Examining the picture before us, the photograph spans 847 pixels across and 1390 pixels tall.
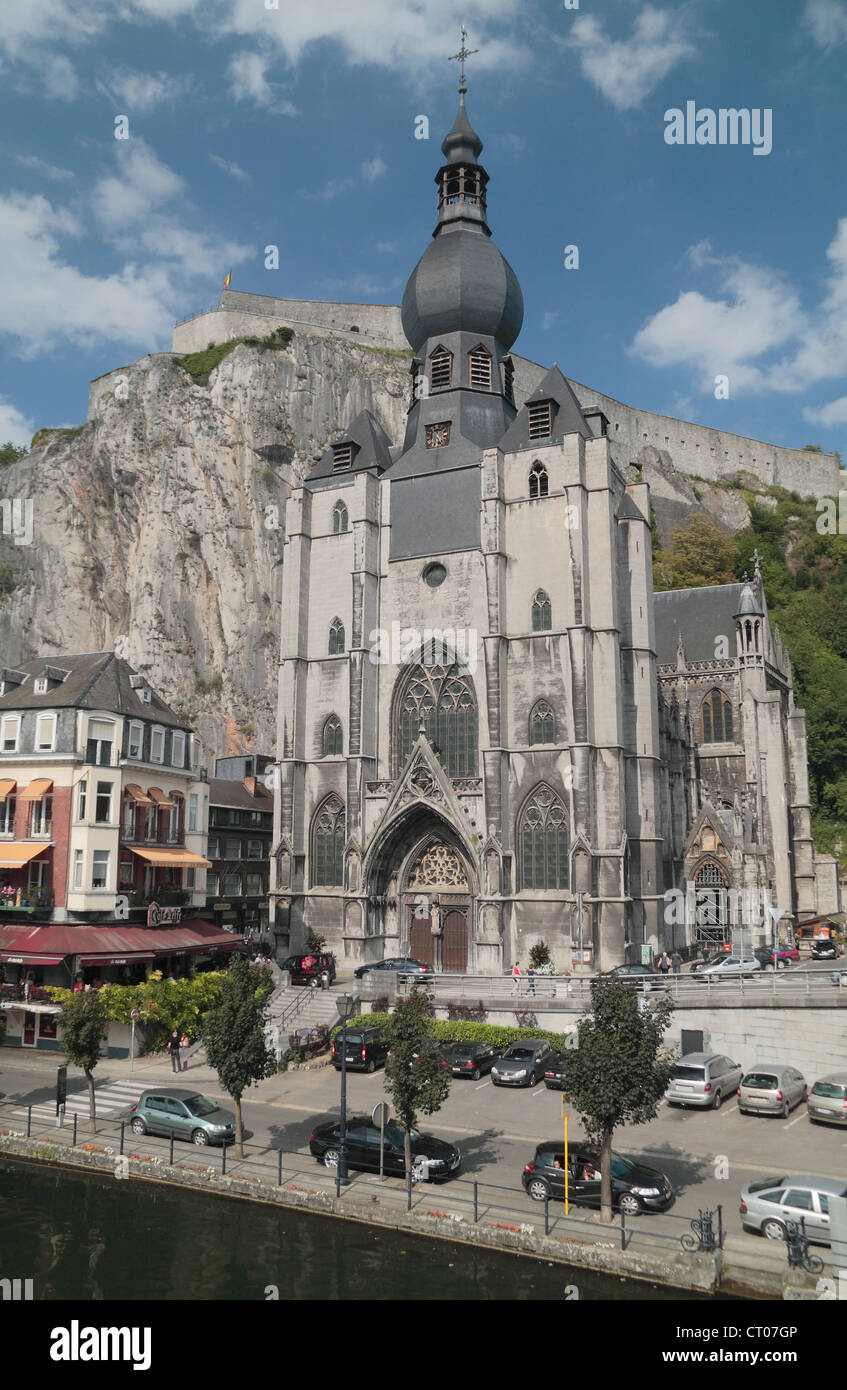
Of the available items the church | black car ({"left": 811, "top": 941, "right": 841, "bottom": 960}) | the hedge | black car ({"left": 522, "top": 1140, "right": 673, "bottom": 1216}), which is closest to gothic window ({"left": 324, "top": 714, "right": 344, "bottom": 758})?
the church

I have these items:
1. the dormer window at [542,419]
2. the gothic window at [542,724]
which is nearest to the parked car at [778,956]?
the gothic window at [542,724]

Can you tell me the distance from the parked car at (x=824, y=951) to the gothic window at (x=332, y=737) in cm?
2233

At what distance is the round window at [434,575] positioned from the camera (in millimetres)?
40156

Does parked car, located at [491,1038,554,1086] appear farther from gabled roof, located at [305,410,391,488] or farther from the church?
gabled roof, located at [305,410,391,488]

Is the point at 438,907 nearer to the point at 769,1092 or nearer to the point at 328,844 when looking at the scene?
the point at 328,844

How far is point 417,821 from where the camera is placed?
37.8 meters

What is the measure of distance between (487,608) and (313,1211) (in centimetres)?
2474

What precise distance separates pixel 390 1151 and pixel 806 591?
7414 cm

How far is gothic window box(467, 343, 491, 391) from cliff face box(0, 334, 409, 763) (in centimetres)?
2911

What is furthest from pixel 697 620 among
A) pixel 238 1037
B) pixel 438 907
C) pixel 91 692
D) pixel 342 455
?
pixel 238 1037

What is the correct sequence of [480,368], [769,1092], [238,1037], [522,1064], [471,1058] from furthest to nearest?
[480,368] → [471,1058] → [522,1064] → [769,1092] → [238,1037]

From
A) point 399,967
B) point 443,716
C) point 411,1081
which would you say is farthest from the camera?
point 443,716

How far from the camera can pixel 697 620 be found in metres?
57.0
